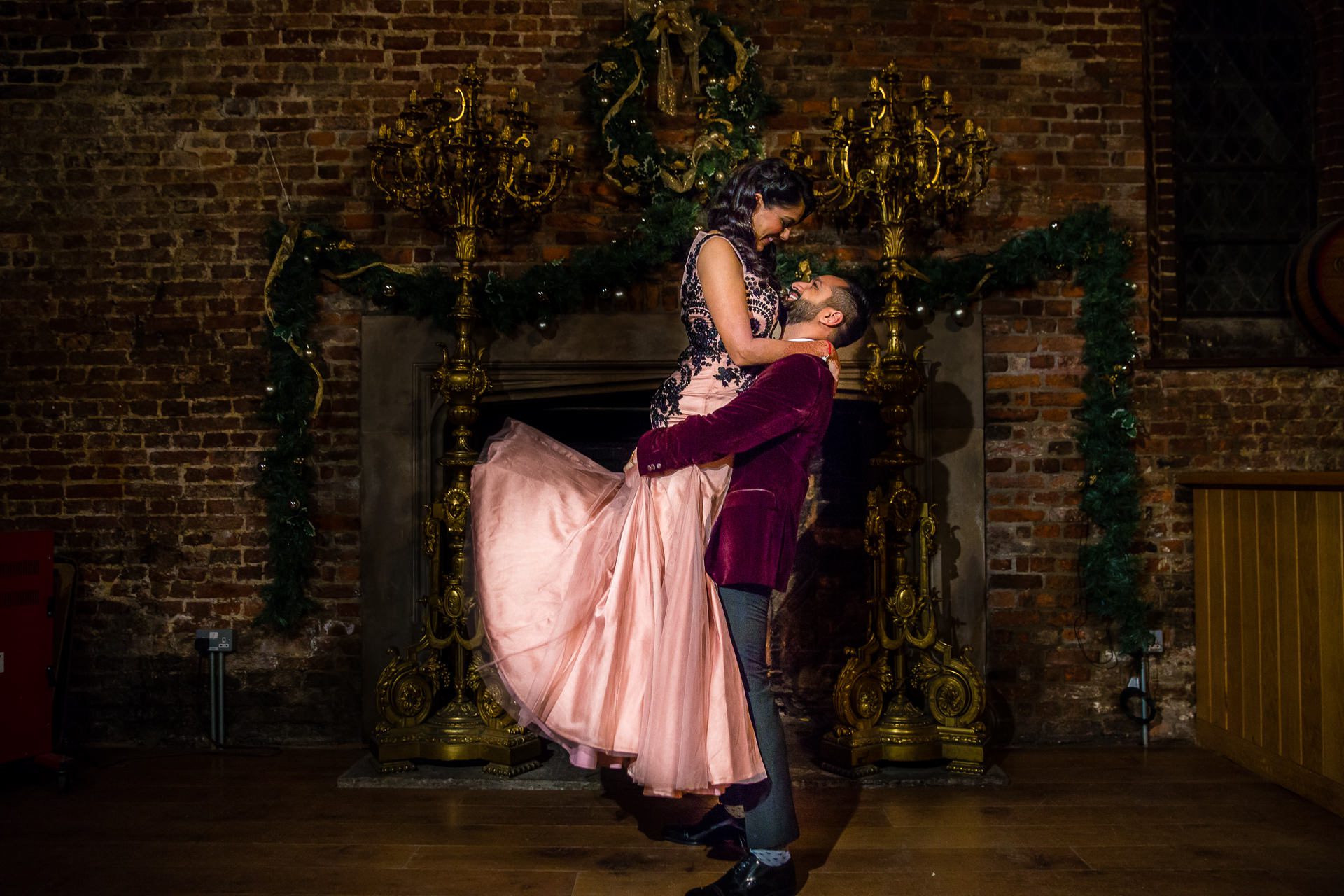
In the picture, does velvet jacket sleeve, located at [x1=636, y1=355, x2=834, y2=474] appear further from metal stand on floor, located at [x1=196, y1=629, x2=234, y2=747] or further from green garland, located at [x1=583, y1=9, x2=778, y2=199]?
metal stand on floor, located at [x1=196, y1=629, x2=234, y2=747]

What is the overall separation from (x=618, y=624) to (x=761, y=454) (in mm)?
596

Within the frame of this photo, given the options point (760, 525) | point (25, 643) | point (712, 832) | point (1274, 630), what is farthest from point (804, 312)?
point (25, 643)

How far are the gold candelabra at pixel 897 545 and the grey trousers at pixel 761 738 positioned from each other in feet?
4.07

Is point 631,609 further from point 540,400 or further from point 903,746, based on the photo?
point 540,400

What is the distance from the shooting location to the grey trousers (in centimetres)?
257

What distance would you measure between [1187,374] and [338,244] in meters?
3.67

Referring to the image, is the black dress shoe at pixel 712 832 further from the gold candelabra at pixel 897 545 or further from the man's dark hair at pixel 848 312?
the man's dark hair at pixel 848 312

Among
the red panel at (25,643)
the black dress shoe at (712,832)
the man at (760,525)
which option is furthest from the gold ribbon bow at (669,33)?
the red panel at (25,643)

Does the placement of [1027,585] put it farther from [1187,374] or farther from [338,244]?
[338,244]

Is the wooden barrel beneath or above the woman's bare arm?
above

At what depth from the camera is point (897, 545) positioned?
3.94 m

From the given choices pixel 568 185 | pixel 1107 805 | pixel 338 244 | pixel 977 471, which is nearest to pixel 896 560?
pixel 977 471

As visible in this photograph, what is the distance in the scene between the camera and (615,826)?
10.7ft

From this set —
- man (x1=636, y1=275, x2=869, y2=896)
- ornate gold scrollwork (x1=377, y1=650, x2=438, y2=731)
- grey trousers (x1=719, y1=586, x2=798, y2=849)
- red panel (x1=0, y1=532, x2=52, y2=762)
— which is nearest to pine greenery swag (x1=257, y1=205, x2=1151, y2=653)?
ornate gold scrollwork (x1=377, y1=650, x2=438, y2=731)
